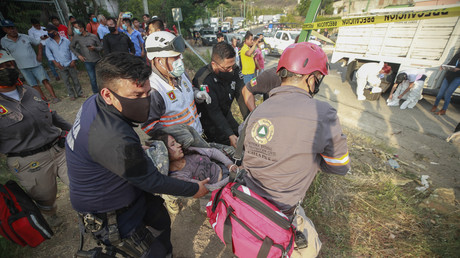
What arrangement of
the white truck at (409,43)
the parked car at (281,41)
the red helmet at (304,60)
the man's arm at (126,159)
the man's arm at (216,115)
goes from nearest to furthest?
the man's arm at (126,159), the red helmet at (304,60), the man's arm at (216,115), the white truck at (409,43), the parked car at (281,41)

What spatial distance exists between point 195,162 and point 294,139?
5.38 feet

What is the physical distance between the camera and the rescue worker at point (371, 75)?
22.0ft

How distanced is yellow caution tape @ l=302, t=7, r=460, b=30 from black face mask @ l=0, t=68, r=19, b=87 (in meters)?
3.99

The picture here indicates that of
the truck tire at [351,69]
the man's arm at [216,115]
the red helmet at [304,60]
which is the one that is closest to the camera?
the red helmet at [304,60]

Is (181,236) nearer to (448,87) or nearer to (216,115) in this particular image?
(216,115)

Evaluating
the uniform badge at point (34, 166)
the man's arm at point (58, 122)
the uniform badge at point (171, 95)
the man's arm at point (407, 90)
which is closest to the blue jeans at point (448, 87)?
the man's arm at point (407, 90)

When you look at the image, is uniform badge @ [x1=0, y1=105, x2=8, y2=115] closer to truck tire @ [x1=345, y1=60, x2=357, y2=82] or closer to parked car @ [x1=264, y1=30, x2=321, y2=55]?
truck tire @ [x1=345, y1=60, x2=357, y2=82]

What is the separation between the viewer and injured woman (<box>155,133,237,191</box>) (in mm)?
2379

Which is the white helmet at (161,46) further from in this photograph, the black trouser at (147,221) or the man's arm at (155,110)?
the black trouser at (147,221)

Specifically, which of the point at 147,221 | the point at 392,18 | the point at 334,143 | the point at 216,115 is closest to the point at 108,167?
the point at 147,221

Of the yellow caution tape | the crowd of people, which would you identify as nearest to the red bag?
the crowd of people

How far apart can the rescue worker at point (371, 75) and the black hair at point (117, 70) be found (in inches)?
297

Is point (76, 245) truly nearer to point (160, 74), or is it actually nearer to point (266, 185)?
point (160, 74)

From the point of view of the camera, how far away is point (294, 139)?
134 centimetres
